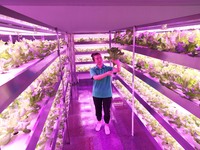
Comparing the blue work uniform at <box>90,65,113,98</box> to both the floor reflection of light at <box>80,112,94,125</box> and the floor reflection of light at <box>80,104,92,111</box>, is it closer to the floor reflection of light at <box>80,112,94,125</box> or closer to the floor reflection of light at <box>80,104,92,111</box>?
the floor reflection of light at <box>80,112,94,125</box>

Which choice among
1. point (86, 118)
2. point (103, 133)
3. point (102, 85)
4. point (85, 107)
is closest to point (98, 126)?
point (103, 133)

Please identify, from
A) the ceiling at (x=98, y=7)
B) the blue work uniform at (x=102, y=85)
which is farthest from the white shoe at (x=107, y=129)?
the ceiling at (x=98, y=7)

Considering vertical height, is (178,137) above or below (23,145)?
below

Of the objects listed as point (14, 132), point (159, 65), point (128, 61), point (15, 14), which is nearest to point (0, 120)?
point (14, 132)

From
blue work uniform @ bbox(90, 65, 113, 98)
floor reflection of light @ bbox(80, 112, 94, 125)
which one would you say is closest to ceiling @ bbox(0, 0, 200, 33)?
blue work uniform @ bbox(90, 65, 113, 98)

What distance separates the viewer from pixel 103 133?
3.50 m

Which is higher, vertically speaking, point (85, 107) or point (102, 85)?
point (102, 85)

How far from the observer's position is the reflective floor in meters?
3.07

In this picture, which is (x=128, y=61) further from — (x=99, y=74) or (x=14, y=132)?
(x=14, y=132)

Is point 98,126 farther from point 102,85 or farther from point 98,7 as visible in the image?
point 98,7

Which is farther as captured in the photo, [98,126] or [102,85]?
[98,126]

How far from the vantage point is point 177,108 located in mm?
2346

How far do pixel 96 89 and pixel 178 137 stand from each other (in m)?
1.73

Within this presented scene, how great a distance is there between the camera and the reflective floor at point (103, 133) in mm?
3072
